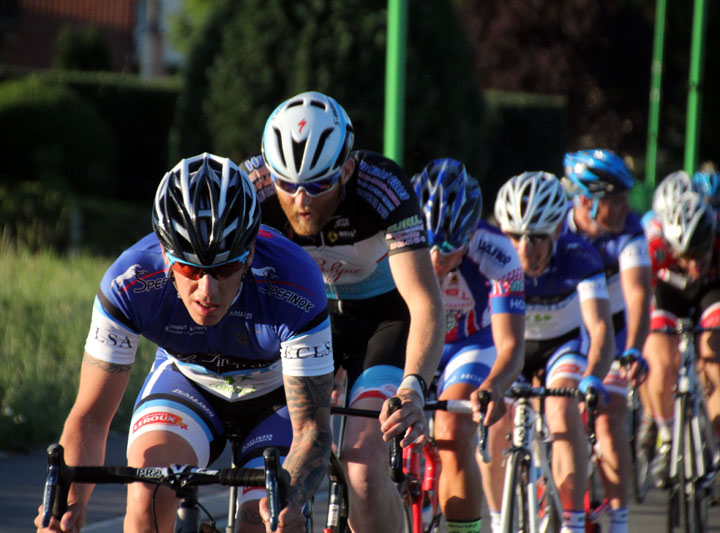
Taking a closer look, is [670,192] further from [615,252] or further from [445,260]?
[445,260]

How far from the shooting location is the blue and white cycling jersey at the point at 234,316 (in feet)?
10.6

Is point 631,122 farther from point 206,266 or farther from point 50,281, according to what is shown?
point 206,266

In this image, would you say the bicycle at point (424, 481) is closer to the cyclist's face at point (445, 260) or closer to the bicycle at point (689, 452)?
the cyclist's face at point (445, 260)

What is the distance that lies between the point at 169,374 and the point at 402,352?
1.06 metres

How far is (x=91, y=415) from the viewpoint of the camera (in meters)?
3.16

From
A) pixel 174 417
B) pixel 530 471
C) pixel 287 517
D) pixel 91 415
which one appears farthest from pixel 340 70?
pixel 287 517

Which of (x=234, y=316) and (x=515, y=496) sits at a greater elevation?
(x=234, y=316)

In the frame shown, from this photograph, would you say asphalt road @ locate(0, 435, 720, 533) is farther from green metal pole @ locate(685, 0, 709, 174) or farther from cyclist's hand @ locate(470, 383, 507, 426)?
green metal pole @ locate(685, 0, 709, 174)

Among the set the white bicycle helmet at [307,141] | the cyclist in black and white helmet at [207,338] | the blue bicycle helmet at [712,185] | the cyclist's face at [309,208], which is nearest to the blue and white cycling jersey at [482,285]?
the cyclist's face at [309,208]

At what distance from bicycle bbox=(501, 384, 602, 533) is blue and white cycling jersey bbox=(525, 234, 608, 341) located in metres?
0.74

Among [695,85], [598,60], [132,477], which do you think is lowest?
[132,477]

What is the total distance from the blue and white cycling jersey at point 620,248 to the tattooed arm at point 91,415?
11.9 ft

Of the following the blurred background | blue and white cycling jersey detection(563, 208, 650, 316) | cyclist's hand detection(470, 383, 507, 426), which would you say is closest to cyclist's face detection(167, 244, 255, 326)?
cyclist's hand detection(470, 383, 507, 426)

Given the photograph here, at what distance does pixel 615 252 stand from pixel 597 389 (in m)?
1.73
